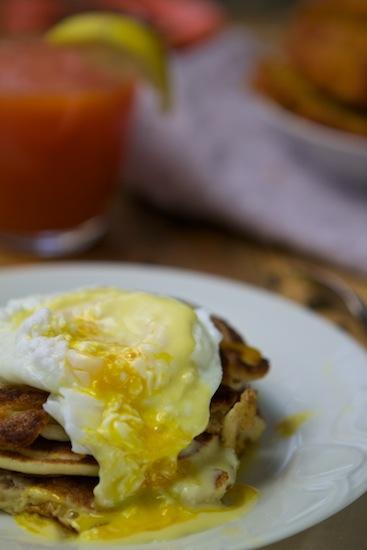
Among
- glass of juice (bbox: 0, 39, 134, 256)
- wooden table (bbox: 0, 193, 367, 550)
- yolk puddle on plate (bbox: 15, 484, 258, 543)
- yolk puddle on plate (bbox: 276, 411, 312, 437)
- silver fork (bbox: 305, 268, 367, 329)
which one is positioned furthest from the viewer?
glass of juice (bbox: 0, 39, 134, 256)

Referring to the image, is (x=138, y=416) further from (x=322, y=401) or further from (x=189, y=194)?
(x=189, y=194)

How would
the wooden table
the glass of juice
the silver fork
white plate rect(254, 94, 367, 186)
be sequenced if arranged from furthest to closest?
1. white plate rect(254, 94, 367, 186)
2. the glass of juice
3. the wooden table
4. the silver fork

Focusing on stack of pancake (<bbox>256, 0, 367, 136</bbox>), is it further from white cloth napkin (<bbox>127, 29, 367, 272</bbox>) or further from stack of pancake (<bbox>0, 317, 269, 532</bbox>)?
stack of pancake (<bbox>0, 317, 269, 532</bbox>)

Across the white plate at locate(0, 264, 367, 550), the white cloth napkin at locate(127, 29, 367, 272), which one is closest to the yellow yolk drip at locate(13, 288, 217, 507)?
the white plate at locate(0, 264, 367, 550)

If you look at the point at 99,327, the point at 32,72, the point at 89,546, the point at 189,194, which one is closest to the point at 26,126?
the point at 32,72

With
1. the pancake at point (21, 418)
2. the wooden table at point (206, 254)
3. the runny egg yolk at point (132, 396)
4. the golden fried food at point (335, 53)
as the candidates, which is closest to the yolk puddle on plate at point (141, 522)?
the runny egg yolk at point (132, 396)
